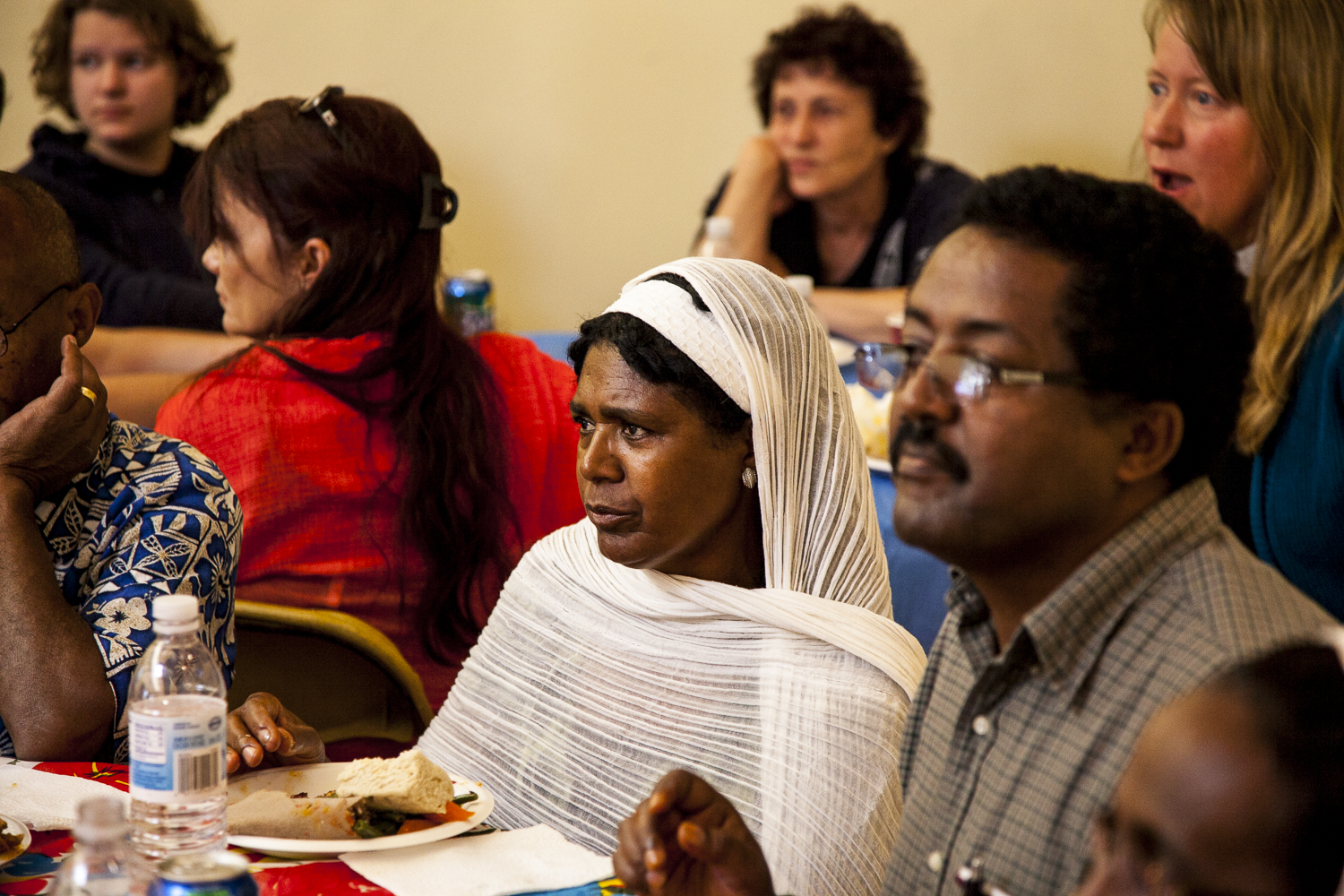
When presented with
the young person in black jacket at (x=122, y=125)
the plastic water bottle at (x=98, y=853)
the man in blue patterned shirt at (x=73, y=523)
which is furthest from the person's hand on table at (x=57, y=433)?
the young person in black jacket at (x=122, y=125)

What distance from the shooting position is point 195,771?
52.5 inches

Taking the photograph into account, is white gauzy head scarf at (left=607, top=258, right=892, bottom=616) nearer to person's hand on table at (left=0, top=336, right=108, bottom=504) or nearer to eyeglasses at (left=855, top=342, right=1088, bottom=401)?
eyeglasses at (left=855, top=342, right=1088, bottom=401)

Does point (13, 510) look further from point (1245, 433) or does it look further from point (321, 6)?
point (321, 6)

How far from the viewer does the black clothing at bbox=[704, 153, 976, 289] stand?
15.3ft

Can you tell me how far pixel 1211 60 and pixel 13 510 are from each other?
7.19 feet

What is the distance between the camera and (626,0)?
5727 mm

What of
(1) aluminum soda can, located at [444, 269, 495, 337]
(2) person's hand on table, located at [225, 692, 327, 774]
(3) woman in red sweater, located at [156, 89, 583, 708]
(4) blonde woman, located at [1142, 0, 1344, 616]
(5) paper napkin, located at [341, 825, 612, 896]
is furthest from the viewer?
(1) aluminum soda can, located at [444, 269, 495, 337]

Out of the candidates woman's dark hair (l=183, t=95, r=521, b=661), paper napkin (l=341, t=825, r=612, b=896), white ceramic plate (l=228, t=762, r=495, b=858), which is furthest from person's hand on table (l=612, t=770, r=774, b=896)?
woman's dark hair (l=183, t=95, r=521, b=661)

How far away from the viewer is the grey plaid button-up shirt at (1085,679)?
44.5 inches

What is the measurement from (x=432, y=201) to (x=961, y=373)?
1.81 meters

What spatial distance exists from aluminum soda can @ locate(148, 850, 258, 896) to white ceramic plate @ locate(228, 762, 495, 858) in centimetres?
31

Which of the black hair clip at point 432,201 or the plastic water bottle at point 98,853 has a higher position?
the black hair clip at point 432,201

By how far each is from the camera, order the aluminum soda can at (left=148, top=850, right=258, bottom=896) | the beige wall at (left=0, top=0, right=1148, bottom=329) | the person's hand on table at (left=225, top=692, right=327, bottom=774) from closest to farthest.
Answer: the aluminum soda can at (left=148, top=850, right=258, bottom=896), the person's hand on table at (left=225, top=692, right=327, bottom=774), the beige wall at (left=0, top=0, right=1148, bottom=329)

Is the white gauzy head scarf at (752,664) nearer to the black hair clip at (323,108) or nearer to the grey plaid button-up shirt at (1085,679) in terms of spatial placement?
the grey plaid button-up shirt at (1085,679)
